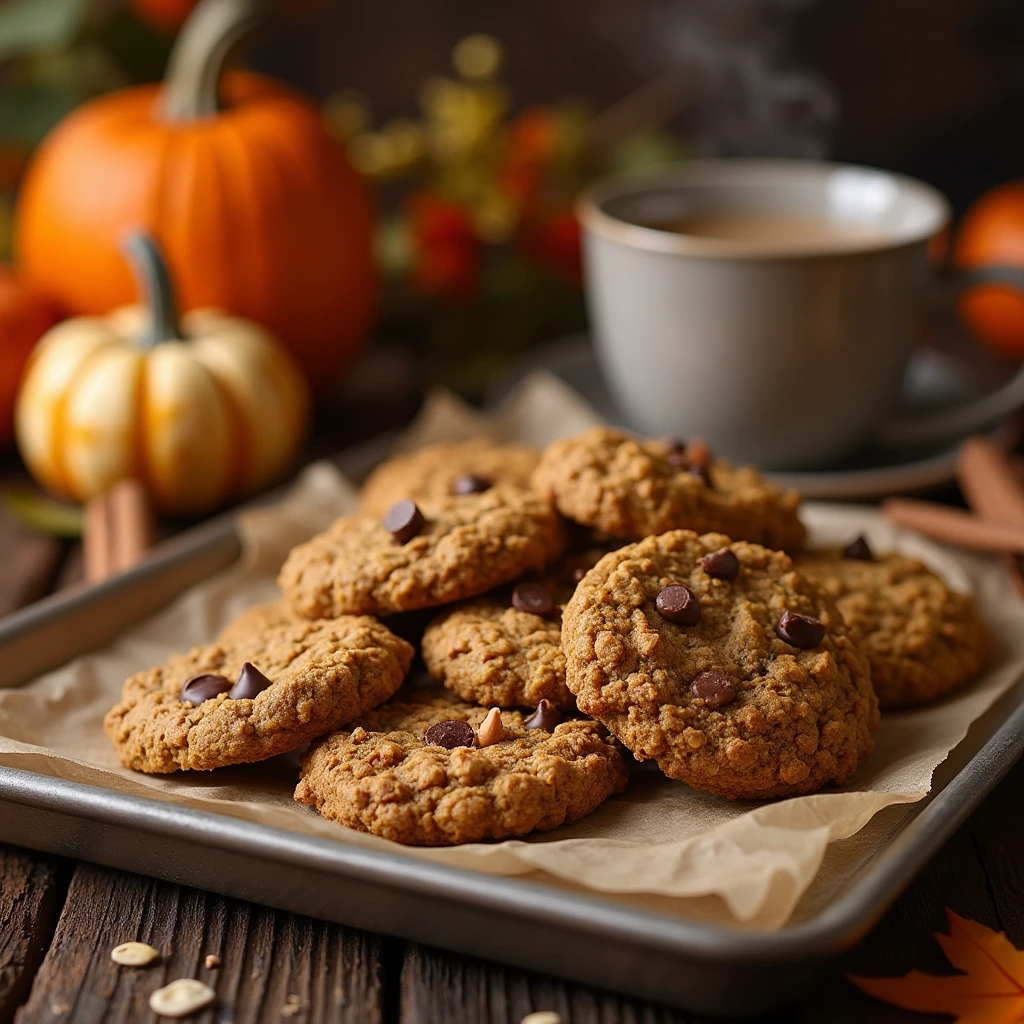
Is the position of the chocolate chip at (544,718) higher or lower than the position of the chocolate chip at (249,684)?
lower

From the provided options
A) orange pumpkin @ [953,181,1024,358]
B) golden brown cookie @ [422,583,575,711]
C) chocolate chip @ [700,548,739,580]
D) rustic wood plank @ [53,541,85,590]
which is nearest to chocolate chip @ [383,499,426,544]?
golden brown cookie @ [422,583,575,711]

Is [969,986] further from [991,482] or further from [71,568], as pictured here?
[71,568]

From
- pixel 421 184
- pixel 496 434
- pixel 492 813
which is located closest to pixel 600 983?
pixel 492 813

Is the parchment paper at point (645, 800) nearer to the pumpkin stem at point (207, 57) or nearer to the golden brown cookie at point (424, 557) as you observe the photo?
the golden brown cookie at point (424, 557)

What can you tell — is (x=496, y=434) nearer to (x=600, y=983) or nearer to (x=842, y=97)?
(x=600, y=983)

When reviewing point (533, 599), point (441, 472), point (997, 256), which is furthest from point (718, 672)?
point (997, 256)

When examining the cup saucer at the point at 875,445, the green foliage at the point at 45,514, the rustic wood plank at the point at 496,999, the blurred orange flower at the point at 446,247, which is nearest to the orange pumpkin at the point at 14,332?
the green foliage at the point at 45,514
